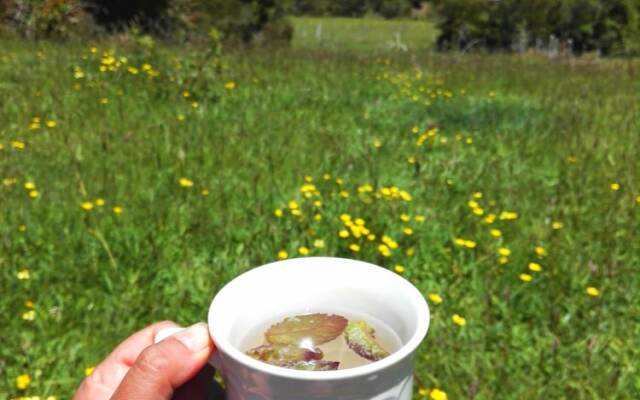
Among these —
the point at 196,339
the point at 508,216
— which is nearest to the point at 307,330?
the point at 196,339

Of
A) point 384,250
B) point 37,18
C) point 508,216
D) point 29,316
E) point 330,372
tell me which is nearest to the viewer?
point 330,372

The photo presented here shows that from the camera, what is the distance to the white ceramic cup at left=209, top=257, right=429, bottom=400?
0.77 m

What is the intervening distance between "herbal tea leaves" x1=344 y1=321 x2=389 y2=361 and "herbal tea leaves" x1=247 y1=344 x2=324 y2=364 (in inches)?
2.0

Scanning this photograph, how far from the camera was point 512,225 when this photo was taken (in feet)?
9.48

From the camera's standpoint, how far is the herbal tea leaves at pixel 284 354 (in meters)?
0.86

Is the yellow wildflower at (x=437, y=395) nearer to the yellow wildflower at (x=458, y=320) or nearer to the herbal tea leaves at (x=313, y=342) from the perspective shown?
the yellow wildflower at (x=458, y=320)

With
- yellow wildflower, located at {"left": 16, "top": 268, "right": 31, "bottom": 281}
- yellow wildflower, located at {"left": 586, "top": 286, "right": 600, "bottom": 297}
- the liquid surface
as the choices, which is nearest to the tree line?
yellow wildflower, located at {"left": 16, "top": 268, "right": 31, "bottom": 281}

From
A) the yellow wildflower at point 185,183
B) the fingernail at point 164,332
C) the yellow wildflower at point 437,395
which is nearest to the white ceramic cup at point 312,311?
the fingernail at point 164,332

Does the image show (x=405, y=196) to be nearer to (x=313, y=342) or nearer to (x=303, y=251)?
(x=303, y=251)

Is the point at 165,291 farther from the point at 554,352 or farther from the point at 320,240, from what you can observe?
the point at 554,352

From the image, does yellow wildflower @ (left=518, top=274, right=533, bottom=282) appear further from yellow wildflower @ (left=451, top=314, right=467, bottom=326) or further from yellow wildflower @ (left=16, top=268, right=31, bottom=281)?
yellow wildflower @ (left=16, top=268, right=31, bottom=281)

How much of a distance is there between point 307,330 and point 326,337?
0.10 ft

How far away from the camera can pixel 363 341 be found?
912mm

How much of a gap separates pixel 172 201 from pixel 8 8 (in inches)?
289
